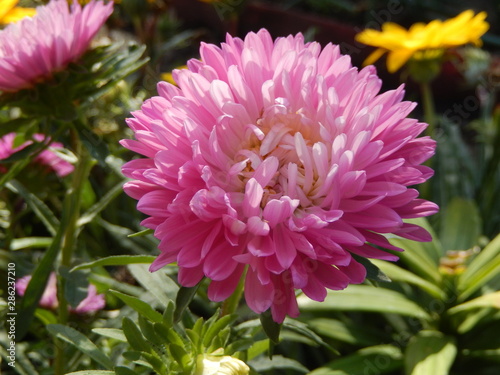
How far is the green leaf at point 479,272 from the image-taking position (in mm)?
903

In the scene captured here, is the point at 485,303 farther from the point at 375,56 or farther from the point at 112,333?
the point at 375,56

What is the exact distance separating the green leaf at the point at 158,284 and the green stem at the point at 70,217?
0.35ft

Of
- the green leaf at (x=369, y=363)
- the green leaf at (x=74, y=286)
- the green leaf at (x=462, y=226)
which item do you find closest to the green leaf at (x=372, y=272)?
the green leaf at (x=74, y=286)

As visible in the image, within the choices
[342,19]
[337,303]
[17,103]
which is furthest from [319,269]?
[342,19]

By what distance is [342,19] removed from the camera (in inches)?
102

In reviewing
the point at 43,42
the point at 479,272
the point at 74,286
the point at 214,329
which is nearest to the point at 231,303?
the point at 214,329

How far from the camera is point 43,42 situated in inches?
23.0

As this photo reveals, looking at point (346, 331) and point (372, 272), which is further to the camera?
point (346, 331)

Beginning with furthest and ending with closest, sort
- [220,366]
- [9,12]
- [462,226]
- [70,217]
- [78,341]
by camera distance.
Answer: [462,226], [9,12], [70,217], [78,341], [220,366]

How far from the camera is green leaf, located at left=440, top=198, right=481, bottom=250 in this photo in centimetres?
106

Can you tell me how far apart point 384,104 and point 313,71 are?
59mm

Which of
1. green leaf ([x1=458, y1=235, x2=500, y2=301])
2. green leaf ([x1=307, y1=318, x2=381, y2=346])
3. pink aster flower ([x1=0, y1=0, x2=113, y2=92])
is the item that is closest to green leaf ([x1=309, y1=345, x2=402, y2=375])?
green leaf ([x1=307, y1=318, x2=381, y2=346])

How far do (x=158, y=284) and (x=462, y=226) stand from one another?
64cm

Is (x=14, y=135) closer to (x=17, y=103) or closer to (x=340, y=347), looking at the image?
(x=17, y=103)
